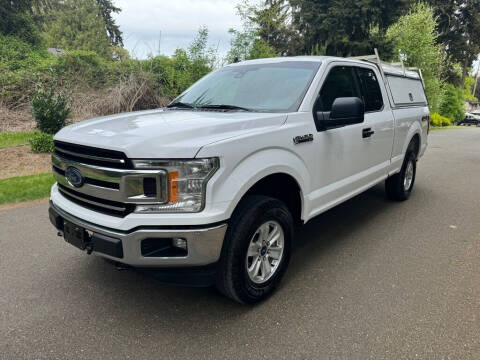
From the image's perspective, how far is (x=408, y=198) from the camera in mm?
5875

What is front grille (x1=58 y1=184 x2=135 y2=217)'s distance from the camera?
236 cm

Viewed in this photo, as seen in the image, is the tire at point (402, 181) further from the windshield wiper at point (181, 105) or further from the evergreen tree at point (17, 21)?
the evergreen tree at point (17, 21)

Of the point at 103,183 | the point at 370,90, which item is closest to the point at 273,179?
the point at 103,183

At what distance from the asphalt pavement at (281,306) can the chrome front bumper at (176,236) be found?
57 cm

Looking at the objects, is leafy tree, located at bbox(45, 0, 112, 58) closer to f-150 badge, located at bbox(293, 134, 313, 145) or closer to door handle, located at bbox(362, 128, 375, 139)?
door handle, located at bbox(362, 128, 375, 139)

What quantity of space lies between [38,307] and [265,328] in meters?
1.77

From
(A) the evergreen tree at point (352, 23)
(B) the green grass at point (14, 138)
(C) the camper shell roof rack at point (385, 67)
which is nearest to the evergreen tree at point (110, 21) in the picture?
(A) the evergreen tree at point (352, 23)

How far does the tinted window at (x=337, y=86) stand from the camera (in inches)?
139

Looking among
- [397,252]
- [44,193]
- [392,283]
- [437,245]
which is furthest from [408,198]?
[44,193]

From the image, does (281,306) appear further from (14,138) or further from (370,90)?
(14,138)

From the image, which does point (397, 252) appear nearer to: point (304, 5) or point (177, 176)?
point (177, 176)

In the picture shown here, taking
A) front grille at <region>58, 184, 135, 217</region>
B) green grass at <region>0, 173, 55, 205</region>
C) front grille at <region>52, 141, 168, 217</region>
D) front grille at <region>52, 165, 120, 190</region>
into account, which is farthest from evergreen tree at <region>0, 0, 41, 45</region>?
front grille at <region>52, 165, 120, 190</region>

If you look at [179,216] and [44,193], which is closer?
[179,216]

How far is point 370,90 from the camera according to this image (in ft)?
14.4
